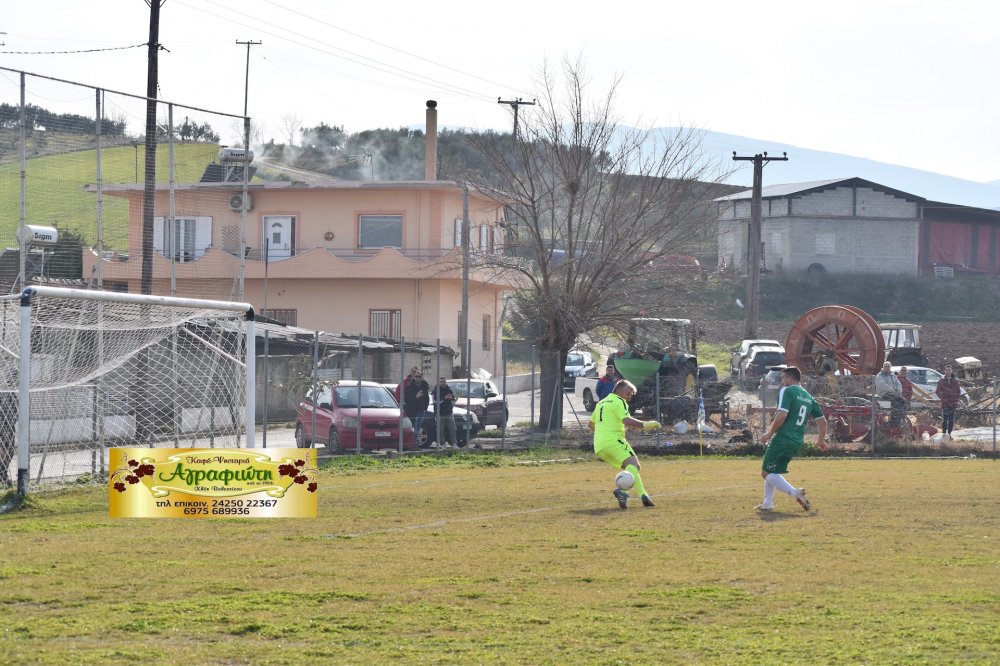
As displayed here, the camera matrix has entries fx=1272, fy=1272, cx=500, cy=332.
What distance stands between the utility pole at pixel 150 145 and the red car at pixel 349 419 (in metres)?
4.22

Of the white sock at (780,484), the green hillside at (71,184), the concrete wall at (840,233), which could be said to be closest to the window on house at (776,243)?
the concrete wall at (840,233)

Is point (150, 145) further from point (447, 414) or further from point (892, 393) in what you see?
point (892, 393)

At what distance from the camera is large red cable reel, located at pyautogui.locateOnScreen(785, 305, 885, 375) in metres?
37.9

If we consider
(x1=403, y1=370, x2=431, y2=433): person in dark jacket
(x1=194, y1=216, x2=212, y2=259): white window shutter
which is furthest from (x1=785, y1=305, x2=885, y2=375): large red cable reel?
(x1=194, y1=216, x2=212, y2=259): white window shutter

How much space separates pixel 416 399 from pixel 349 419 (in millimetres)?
1755

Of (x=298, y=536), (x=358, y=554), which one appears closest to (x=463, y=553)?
(x=358, y=554)

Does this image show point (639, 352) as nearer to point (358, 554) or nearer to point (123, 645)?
point (358, 554)

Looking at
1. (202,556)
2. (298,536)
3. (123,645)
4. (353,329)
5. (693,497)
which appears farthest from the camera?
(353,329)

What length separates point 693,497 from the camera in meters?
17.4

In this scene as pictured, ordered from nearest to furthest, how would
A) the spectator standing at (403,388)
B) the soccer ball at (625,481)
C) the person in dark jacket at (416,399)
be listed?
the soccer ball at (625,481)
the spectator standing at (403,388)
the person in dark jacket at (416,399)

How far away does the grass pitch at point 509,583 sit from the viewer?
7.59 meters

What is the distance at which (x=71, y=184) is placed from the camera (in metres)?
27.6

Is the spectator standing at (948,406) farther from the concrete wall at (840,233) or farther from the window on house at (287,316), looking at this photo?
the concrete wall at (840,233)

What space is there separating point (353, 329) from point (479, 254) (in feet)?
51.7
